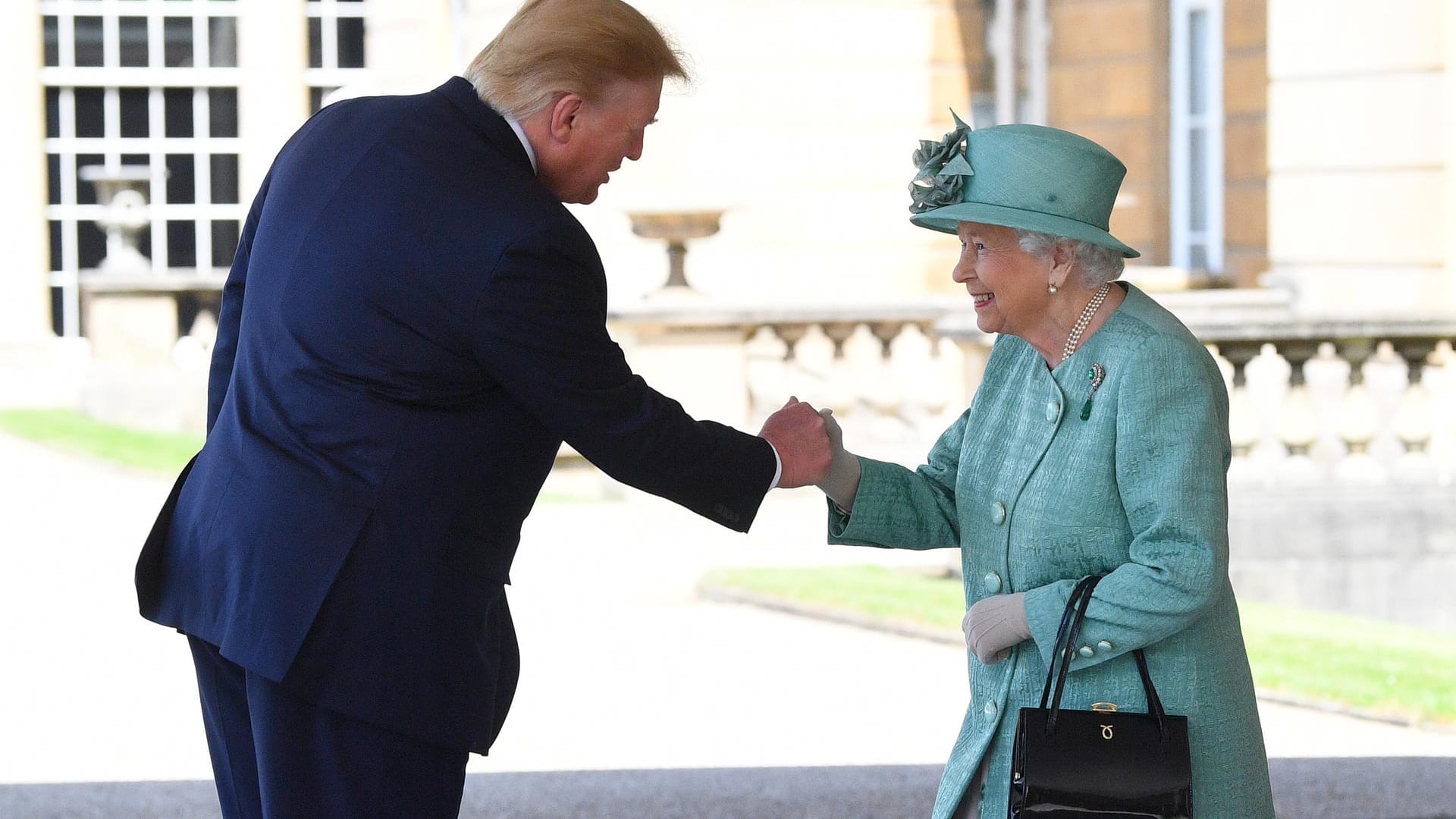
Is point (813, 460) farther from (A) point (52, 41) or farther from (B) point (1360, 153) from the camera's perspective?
(A) point (52, 41)

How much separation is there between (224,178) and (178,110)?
0.94 meters

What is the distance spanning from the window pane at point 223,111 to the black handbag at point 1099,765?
18.4 m

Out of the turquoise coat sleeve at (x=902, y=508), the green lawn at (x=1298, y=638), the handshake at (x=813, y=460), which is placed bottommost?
the green lawn at (x=1298, y=638)

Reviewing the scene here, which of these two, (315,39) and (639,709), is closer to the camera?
(639,709)

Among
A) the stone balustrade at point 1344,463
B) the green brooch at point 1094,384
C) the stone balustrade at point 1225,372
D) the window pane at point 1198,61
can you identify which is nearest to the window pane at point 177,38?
the stone balustrade at point 1225,372

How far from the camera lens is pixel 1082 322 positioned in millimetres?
2771

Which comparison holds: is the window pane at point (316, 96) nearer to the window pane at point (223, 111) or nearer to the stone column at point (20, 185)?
the window pane at point (223, 111)

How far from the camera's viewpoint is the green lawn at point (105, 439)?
12.2 meters

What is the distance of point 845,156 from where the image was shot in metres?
13.7

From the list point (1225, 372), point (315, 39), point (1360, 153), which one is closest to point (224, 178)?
point (315, 39)

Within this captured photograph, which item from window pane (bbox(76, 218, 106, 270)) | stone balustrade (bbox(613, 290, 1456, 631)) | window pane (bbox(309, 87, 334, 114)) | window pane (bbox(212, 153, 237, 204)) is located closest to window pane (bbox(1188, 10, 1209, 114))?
stone balustrade (bbox(613, 290, 1456, 631))

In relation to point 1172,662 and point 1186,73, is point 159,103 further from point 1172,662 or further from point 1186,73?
point 1172,662

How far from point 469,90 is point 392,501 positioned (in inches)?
26.8

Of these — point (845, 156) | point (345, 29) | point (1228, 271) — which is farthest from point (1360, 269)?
point (345, 29)
